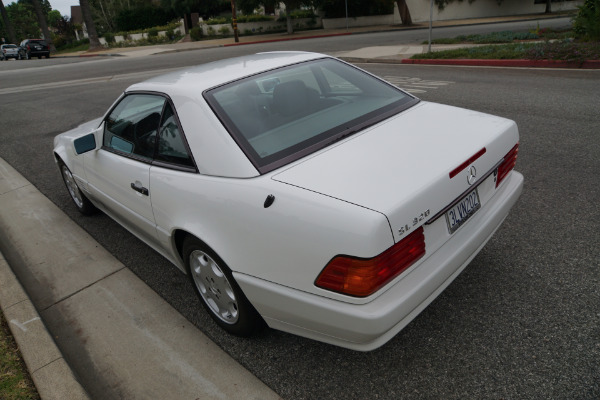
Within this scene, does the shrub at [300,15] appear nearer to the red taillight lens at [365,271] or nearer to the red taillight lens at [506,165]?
the red taillight lens at [506,165]

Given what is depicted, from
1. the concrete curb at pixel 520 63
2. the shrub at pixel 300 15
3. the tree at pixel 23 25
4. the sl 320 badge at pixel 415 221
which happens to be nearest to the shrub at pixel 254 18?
the shrub at pixel 300 15

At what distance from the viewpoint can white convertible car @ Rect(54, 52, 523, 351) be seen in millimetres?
1960

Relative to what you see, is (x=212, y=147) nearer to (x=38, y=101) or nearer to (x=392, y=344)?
(x=392, y=344)

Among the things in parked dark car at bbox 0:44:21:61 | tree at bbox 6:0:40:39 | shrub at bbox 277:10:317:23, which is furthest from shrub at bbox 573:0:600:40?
tree at bbox 6:0:40:39

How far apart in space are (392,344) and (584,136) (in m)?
4.44

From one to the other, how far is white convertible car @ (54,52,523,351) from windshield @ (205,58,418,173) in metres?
0.01

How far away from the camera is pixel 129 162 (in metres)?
3.17

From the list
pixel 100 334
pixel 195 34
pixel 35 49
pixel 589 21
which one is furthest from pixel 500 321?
pixel 35 49

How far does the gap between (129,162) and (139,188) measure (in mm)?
272

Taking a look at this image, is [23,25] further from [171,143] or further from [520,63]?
[171,143]

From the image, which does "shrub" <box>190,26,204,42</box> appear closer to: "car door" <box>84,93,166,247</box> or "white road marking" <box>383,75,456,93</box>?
"white road marking" <box>383,75,456,93</box>

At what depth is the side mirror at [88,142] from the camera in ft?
11.4

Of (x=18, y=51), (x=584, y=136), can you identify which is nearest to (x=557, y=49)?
(x=584, y=136)

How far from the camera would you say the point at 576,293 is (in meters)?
2.73
